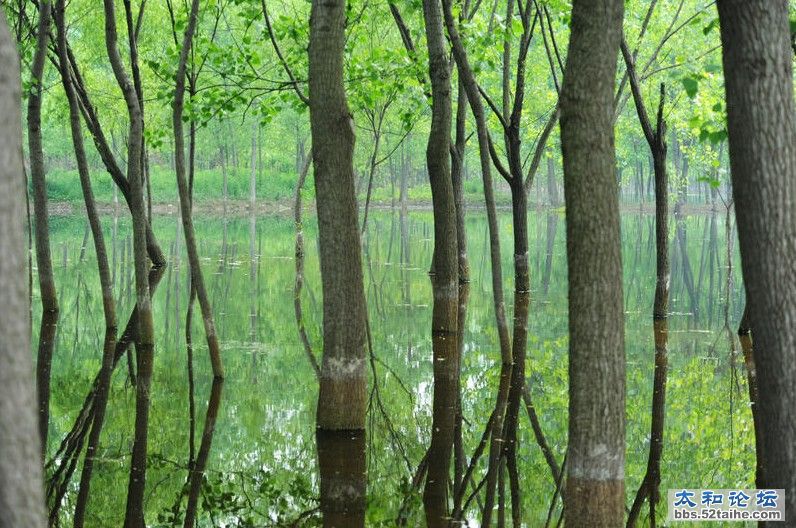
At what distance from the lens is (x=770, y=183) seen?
459cm

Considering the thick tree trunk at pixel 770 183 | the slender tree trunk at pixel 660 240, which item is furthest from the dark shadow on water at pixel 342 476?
the slender tree trunk at pixel 660 240

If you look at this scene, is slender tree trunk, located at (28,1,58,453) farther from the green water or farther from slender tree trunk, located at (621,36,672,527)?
slender tree trunk, located at (621,36,672,527)

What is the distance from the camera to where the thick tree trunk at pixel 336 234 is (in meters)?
9.23

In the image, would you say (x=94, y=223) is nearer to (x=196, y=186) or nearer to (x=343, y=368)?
(x=343, y=368)

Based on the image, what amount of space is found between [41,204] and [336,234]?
27.7 ft

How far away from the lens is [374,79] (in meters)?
14.3

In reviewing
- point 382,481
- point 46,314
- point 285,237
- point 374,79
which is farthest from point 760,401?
point 285,237

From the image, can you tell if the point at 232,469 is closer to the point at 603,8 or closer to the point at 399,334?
the point at 603,8

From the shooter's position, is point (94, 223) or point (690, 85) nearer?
point (690, 85)

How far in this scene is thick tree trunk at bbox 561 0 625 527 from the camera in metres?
5.77

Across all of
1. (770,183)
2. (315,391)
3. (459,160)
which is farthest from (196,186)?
(770,183)

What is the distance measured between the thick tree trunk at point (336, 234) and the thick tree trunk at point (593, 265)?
11.6 feet

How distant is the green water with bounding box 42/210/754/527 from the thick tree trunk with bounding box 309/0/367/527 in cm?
44

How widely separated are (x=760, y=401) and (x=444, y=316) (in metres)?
10.9
